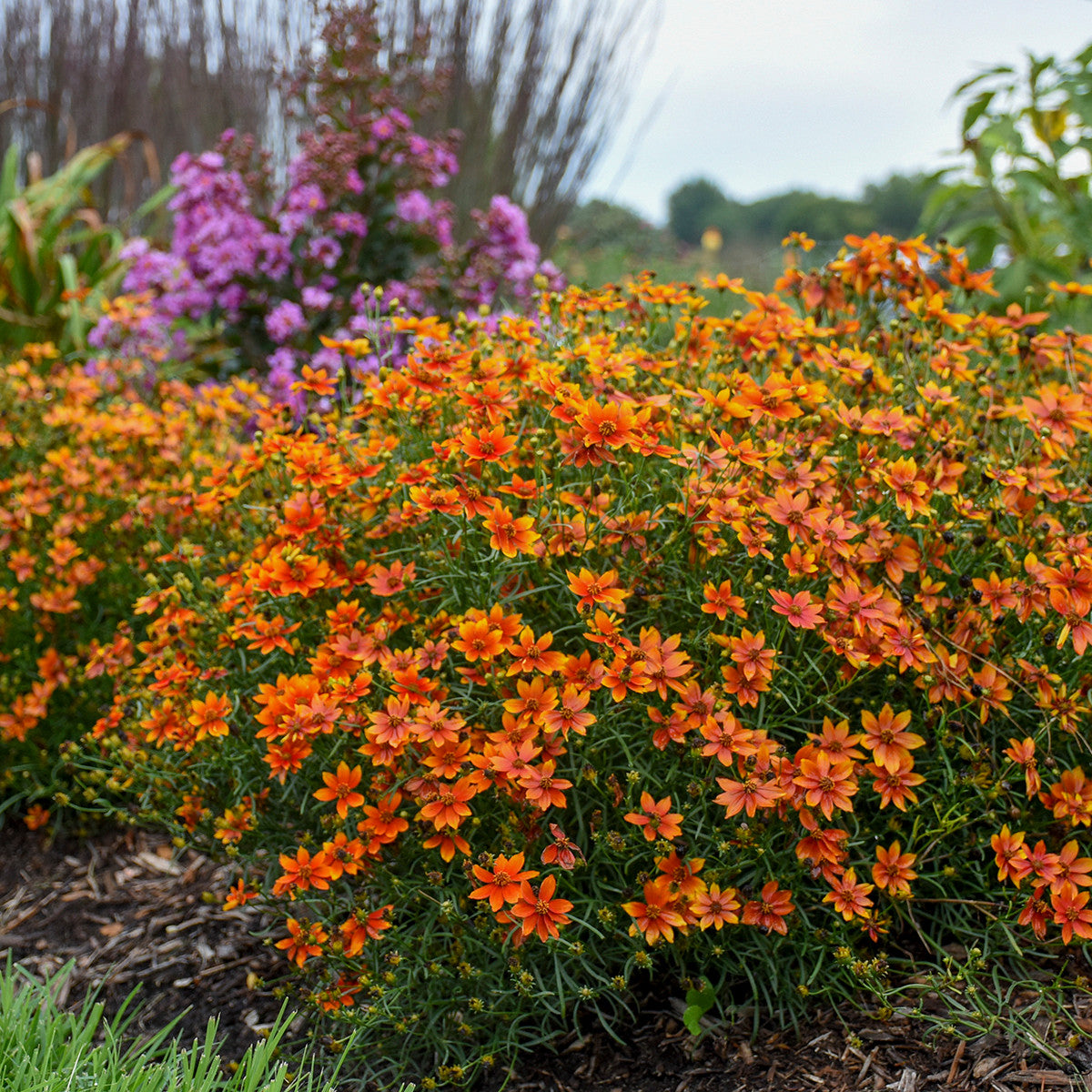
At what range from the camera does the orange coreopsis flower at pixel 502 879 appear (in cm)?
165

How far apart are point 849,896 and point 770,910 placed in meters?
0.14

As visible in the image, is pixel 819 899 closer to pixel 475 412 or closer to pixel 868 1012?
Answer: pixel 868 1012

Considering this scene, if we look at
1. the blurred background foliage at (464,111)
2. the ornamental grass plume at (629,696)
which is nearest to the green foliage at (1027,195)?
the blurred background foliage at (464,111)

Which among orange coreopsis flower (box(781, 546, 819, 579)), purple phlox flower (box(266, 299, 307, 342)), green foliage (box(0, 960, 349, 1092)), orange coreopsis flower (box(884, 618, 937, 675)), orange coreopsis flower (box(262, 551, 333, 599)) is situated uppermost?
purple phlox flower (box(266, 299, 307, 342))

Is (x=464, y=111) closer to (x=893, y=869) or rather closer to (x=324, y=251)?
(x=324, y=251)

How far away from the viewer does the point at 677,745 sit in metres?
1.88

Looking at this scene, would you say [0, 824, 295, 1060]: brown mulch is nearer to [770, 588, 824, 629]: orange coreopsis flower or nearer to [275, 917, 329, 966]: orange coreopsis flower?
[275, 917, 329, 966]: orange coreopsis flower

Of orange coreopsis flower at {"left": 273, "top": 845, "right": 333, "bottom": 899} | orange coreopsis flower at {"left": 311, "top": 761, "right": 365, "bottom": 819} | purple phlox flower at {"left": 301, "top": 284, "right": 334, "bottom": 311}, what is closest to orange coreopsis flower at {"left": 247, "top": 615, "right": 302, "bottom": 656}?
orange coreopsis flower at {"left": 311, "top": 761, "right": 365, "bottom": 819}

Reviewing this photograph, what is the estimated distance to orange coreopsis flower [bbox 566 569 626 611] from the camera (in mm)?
1728

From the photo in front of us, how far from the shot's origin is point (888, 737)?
1.81m

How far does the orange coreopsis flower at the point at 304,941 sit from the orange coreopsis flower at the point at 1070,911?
1.31 m

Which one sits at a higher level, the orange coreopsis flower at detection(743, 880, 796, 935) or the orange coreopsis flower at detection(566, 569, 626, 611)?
the orange coreopsis flower at detection(566, 569, 626, 611)

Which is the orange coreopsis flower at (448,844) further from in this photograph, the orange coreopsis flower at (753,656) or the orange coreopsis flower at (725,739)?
the orange coreopsis flower at (753,656)

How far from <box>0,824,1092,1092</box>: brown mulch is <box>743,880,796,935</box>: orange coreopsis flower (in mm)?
266
